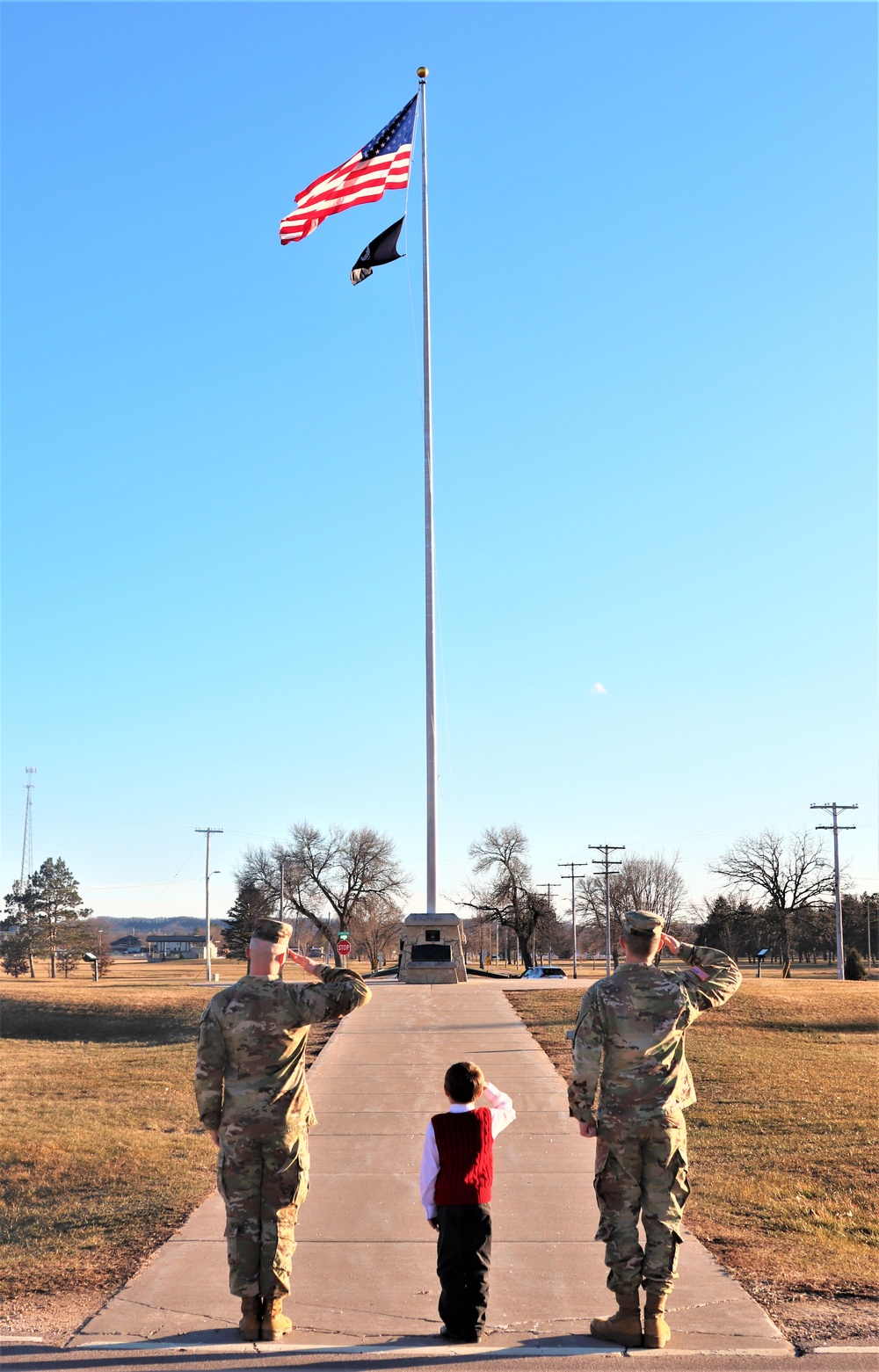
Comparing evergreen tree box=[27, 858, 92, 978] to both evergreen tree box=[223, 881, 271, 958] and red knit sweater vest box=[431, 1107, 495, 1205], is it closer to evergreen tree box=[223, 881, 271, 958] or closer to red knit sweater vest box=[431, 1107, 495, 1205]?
evergreen tree box=[223, 881, 271, 958]

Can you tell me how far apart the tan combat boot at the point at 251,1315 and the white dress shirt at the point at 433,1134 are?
0.87m

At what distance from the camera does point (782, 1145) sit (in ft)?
33.6

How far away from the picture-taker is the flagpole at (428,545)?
87.5ft

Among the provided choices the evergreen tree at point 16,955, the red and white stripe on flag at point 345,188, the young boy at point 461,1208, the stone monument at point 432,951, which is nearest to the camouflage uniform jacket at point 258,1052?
the young boy at point 461,1208

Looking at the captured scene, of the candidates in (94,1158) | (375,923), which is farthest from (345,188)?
(375,923)

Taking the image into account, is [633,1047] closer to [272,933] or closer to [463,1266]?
[463,1266]

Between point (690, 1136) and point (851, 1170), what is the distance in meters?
1.67

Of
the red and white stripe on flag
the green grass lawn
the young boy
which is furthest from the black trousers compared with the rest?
the red and white stripe on flag

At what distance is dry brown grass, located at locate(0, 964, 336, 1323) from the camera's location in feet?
22.5

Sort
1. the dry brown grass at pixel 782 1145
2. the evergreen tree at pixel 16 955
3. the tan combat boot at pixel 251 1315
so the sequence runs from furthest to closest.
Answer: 1. the evergreen tree at pixel 16 955
2. the dry brown grass at pixel 782 1145
3. the tan combat boot at pixel 251 1315

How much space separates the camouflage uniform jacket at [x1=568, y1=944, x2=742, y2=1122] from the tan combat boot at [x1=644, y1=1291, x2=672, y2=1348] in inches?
30.9

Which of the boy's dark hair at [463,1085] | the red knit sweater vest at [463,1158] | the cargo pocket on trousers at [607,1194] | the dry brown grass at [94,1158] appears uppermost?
the boy's dark hair at [463,1085]

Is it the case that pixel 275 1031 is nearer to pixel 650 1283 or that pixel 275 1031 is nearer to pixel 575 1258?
pixel 650 1283

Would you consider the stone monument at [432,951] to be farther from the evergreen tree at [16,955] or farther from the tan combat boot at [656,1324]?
the evergreen tree at [16,955]
